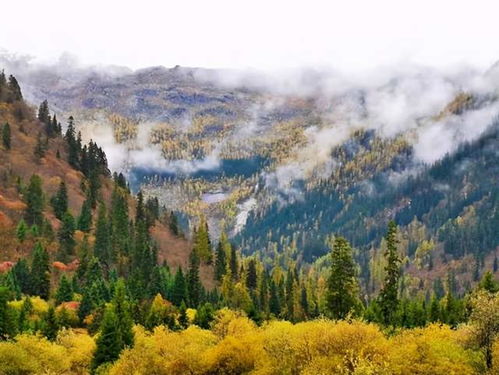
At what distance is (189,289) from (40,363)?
8916cm

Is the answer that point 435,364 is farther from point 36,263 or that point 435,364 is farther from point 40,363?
point 36,263

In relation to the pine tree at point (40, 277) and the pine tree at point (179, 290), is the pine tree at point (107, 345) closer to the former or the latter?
the pine tree at point (40, 277)

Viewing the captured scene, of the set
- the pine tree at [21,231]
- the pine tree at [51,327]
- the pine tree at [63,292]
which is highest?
the pine tree at [21,231]

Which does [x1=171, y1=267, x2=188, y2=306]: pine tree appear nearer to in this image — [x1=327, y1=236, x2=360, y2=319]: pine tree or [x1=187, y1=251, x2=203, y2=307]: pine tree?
[x1=187, y1=251, x2=203, y2=307]: pine tree

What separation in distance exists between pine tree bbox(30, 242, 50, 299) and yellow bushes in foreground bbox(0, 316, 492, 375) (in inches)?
2083

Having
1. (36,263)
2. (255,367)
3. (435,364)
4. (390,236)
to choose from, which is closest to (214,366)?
(255,367)

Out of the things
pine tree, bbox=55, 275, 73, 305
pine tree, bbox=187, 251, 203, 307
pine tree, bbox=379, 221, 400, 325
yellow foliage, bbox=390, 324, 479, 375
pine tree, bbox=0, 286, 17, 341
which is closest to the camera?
yellow foliage, bbox=390, 324, 479, 375

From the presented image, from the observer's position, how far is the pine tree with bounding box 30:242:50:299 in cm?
17338

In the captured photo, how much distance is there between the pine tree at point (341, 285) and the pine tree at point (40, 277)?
82241 mm

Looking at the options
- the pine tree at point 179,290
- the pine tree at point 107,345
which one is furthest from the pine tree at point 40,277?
the pine tree at point 107,345

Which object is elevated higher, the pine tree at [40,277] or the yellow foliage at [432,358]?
the yellow foliage at [432,358]

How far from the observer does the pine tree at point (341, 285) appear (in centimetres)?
12925

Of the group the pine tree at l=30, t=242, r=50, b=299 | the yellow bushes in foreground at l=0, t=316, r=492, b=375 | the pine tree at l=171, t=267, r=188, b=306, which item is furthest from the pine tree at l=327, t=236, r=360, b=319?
the pine tree at l=30, t=242, r=50, b=299

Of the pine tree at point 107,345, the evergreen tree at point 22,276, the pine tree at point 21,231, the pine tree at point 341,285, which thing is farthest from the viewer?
the pine tree at point 21,231
